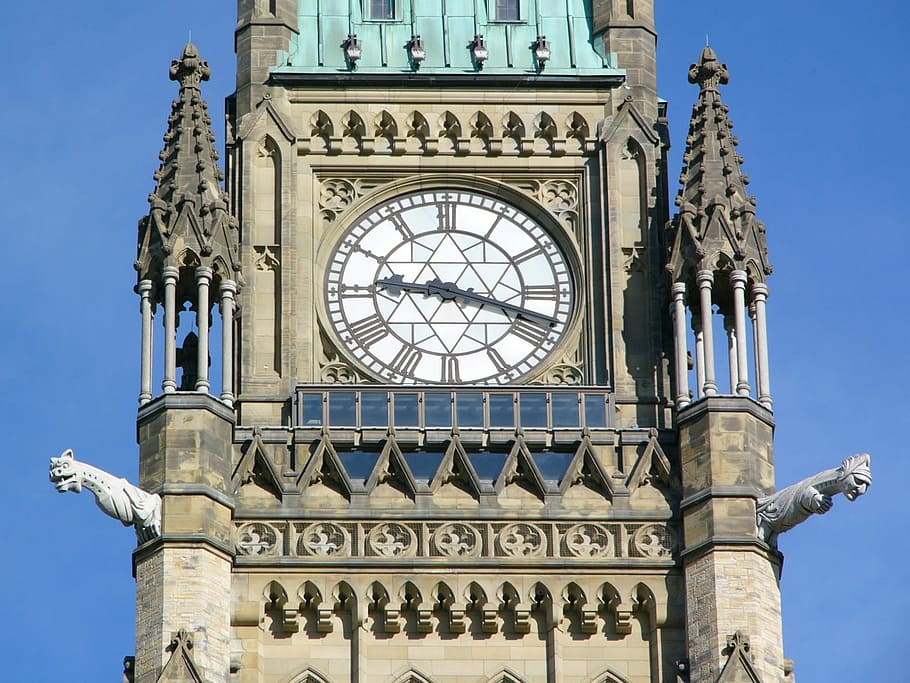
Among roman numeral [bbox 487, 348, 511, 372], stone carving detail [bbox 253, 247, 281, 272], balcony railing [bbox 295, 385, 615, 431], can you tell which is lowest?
balcony railing [bbox 295, 385, 615, 431]

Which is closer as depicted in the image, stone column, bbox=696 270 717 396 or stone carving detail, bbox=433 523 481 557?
stone carving detail, bbox=433 523 481 557

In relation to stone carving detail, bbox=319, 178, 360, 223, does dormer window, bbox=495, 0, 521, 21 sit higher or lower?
higher

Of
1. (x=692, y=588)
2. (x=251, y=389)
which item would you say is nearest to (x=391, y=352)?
(x=251, y=389)

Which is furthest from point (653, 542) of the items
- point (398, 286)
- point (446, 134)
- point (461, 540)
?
point (446, 134)

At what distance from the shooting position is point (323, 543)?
2023 inches

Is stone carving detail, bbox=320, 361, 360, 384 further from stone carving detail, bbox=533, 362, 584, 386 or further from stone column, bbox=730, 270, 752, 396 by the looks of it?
stone column, bbox=730, 270, 752, 396

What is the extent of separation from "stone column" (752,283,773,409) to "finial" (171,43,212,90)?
7.43m

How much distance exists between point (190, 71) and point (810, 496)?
9856 millimetres

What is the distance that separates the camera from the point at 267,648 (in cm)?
5084

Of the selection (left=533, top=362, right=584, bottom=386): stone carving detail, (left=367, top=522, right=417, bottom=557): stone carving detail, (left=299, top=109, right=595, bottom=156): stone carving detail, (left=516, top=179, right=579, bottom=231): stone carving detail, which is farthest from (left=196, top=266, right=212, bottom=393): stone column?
(left=516, top=179, right=579, bottom=231): stone carving detail

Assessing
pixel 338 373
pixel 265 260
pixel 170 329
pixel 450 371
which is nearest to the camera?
pixel 170 329

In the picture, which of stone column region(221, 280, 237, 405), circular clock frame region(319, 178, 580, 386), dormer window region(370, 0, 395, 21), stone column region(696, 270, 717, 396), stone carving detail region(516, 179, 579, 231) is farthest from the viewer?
dormer window region(370, 0, 395, 21)

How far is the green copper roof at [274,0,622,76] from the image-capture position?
55.7m

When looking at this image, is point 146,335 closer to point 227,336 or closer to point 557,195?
point 227,336
